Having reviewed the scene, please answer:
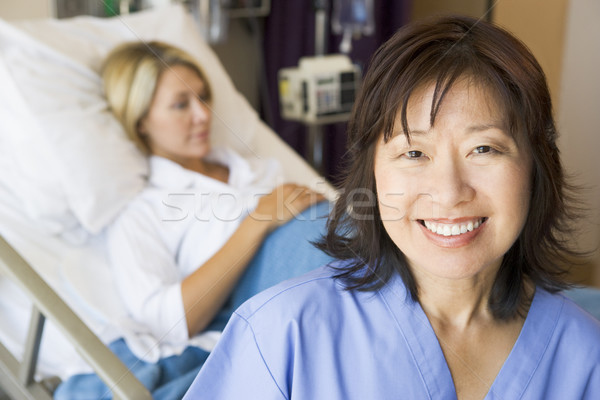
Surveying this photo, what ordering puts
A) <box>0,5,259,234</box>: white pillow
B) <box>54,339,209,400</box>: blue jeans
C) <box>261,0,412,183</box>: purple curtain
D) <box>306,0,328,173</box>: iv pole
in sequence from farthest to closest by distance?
<box>261,0,412,183</box>: purple curtain < <box>306,0,328,173</box>: iv pole < <box>0,5,259,234</box>: white pillow < <box>54,339,209,400</box>: blue jeans

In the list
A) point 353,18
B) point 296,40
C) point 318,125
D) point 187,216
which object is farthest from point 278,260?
point 296,40

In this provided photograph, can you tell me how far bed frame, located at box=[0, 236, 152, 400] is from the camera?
0.81 m

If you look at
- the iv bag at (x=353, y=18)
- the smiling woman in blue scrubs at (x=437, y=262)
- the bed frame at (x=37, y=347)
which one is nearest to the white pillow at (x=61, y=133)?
the bed frame at (x=37, y=347)

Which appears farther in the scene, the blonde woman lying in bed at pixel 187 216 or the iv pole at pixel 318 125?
the iv pole at pixel 318 125

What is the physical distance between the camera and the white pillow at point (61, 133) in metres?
1.45

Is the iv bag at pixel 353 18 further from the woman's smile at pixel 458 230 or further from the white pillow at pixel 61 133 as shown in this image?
the woman's smile at pixel 458 230

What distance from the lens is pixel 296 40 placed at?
8.97 feet

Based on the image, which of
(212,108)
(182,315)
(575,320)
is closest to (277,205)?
(182,315)

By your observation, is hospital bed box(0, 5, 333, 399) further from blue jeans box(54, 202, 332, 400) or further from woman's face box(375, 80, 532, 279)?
woman's face box(375, 80, 532, 279)

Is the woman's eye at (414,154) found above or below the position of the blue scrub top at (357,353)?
above

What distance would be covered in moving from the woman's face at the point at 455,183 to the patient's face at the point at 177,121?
862 mm

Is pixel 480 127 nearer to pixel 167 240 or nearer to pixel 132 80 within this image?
pixel 167 240

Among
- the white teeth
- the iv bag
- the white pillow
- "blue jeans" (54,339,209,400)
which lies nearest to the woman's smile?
the white teeth

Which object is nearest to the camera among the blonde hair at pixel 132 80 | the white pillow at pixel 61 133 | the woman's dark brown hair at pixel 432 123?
the woman's dark brown hair at pixel 432 123
